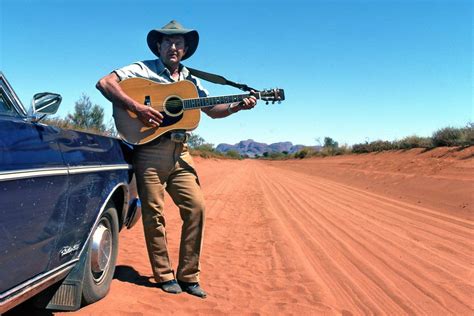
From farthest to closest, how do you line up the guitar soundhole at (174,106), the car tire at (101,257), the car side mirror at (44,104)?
the guitar soundhole at (174,106) → the car tire at (101,257) → the car side mirror at (44,104)

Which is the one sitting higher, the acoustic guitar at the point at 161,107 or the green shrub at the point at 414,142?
the green shrub at the point at 414,142

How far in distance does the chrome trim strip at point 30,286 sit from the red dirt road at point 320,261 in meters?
0.60

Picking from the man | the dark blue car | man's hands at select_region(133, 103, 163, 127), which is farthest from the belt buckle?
the dark blue car

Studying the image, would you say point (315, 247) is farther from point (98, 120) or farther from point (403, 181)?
point (98, 120)

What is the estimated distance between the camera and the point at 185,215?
4.20 metres

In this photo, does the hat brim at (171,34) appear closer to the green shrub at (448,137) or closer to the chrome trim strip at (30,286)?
the chrome trim strip at (30,286)

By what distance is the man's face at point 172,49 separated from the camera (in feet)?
14.1

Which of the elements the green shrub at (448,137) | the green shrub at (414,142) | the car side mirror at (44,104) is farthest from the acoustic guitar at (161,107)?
the green shrub at (414,142)

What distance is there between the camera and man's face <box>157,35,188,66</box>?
4.30 meters

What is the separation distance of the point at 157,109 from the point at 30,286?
2018 mm

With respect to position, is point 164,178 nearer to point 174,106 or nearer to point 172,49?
point 174,106

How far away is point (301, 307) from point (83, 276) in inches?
71.8

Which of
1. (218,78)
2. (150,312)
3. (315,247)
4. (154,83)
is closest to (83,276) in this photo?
(150,312)

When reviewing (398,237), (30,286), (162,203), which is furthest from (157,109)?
(398,237)
